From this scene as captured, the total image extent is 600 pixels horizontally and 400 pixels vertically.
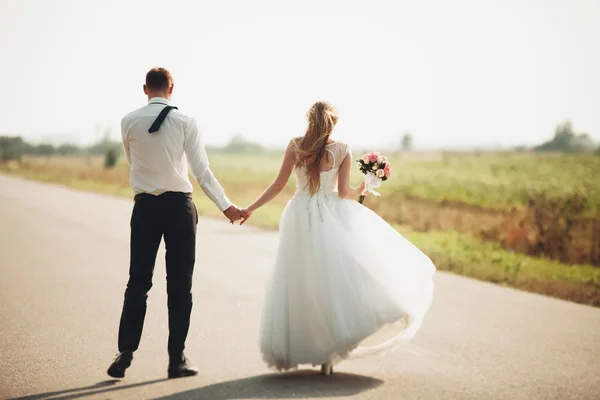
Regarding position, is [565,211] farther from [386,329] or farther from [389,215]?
[386,329]

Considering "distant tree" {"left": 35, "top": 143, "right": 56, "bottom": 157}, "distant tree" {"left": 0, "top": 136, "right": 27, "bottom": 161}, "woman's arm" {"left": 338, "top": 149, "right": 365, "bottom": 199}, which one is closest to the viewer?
"woman's arm" {"left": 338, "top": 149, "right": 365, "bottom": 199}

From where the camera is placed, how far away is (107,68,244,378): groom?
207 inches

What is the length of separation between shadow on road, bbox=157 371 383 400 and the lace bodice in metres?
1.43

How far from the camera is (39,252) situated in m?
12.5

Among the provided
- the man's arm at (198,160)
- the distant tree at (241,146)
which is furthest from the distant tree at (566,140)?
the man's arm at (198,160)

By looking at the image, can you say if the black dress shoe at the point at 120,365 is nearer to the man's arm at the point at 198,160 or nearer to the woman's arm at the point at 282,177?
the man's arm at the point at 198,160

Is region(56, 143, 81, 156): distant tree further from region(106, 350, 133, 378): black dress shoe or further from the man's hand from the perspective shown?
region(106, 350, 133, 378): black dress shoe

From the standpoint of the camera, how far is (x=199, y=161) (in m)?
5.42

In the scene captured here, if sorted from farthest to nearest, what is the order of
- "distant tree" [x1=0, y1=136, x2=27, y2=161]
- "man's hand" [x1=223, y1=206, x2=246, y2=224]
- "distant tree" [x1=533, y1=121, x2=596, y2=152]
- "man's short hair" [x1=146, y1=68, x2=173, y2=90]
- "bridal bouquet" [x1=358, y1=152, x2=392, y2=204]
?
"distant tree" [x1=533, y1=121, x2=596, y2=152] → "distant tree" [x1=0, y1=136, x2=27, y2=161] → "bridal bouquet" [x1=358, y1=152, x2=392, y2=204] → "man's hand" [x1=223, y1=206, x2=246, y2=224] → "man's short hair" [x1=146, y1=68, x2=173, y2=90]

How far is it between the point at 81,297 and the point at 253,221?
38.5 feet

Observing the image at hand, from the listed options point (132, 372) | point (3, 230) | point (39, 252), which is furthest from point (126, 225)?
point (132, 372)

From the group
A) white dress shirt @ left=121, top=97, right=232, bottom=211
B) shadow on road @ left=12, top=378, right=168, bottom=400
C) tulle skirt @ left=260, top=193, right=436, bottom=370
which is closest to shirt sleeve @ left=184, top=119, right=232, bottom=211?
white dress shirt @ left=121, top=97, right=232, bottom=211

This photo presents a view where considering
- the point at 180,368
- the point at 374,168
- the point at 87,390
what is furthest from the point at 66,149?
the point at 87,390

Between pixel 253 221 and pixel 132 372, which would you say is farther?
pixel 253 221
